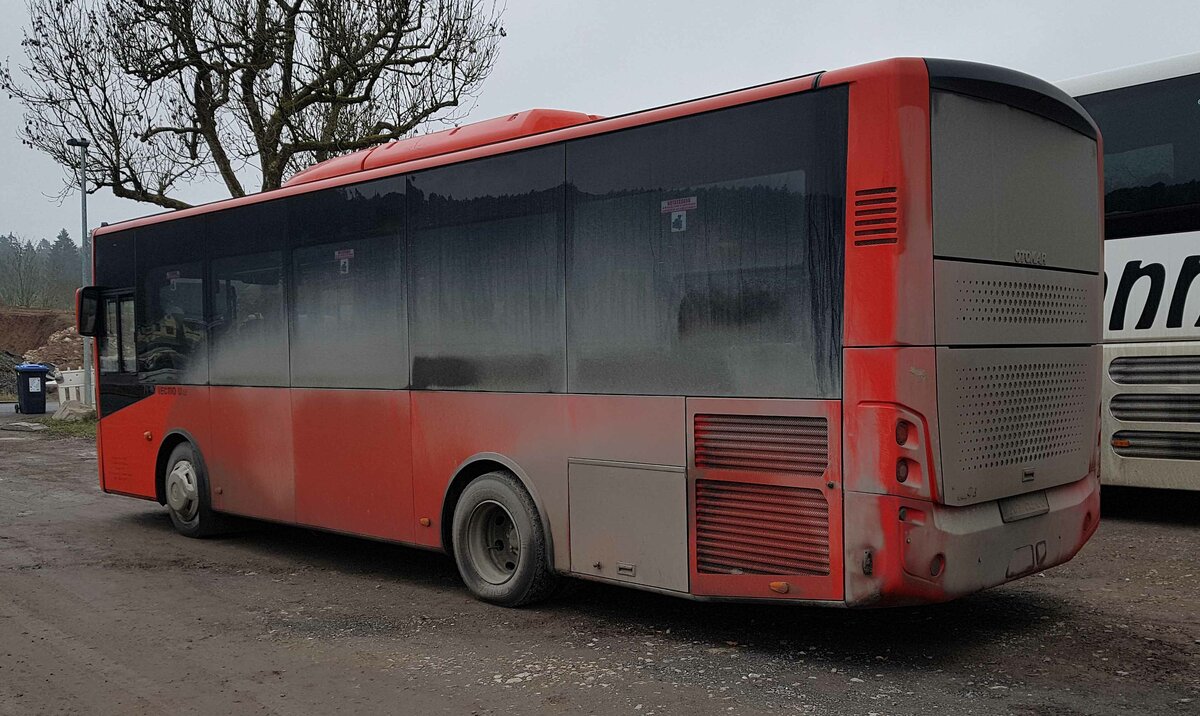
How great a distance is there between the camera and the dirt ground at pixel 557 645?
16.7 feet

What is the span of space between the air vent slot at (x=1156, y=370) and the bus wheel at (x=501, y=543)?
5805 millimetres

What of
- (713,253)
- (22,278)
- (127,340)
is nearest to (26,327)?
(22,278)


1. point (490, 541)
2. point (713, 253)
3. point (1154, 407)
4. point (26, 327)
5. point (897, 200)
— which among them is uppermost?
point (26, 327)

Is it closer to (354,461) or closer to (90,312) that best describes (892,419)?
(354,461)

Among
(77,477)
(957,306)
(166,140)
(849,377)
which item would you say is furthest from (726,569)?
(166,140)

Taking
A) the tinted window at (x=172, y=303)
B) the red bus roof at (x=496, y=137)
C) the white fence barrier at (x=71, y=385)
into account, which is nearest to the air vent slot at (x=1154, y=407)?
the red bus roof at (x=496, y=137)

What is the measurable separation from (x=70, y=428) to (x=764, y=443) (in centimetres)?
2207

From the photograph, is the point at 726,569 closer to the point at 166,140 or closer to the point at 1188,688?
the point at 1188,688

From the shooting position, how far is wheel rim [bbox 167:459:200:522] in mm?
10086

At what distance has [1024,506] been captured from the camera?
5754 millimetres

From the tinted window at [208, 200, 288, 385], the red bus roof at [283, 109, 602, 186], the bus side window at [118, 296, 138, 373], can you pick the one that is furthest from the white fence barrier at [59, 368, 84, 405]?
the red bus roof at [283, 109, 602, 186]

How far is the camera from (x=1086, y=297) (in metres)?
6.36

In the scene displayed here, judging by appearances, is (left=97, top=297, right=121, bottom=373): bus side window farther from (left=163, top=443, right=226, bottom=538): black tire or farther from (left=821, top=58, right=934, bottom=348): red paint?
(left=821, top=58, right=934, bottom=348): red paint

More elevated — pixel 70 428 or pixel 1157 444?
pixel 1157 444
